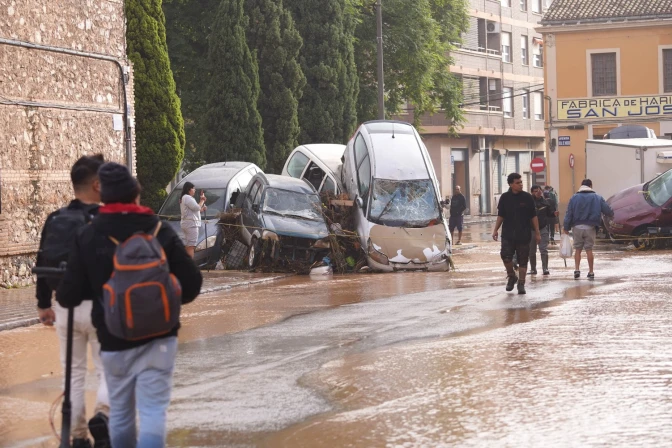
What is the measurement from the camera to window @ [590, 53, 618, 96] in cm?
4997

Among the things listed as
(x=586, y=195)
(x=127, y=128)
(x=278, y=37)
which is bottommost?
(x=586, y=195)

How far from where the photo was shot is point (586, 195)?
20.9 m

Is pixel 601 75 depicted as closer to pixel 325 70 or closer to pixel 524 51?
pixel 325 70

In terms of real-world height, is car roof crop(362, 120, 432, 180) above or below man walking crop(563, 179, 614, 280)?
above

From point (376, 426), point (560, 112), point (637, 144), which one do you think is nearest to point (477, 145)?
point (560, 112)

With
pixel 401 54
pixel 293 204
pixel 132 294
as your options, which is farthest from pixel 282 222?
pixel 401 54

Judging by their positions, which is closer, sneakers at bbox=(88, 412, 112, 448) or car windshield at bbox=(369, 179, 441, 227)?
sneakers at bbox=(88, 412, 112, 448)

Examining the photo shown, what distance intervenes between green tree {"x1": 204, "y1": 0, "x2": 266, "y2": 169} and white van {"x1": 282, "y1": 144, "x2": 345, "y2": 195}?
3356 mm

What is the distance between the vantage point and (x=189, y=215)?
23.1 m

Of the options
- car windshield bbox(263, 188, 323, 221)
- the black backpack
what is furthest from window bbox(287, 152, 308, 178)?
the black backpack

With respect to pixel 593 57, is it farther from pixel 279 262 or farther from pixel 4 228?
pixel 4 228

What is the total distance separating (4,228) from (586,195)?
31.8 ft

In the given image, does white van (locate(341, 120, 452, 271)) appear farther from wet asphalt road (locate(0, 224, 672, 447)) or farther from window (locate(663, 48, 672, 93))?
window (locate(663, 48, 672, 93))

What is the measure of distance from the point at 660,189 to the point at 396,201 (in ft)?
27.5
